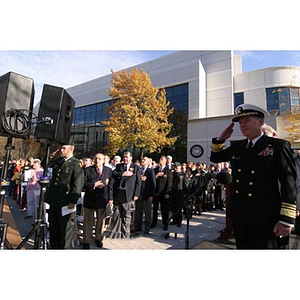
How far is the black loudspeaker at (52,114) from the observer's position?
2.87 metres

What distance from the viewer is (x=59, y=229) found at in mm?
3080

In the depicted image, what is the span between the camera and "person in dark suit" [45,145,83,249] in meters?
2.99

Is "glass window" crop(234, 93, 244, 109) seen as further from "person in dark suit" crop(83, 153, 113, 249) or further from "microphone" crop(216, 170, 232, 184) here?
"microphone" crop(216, 170, 232, 184)

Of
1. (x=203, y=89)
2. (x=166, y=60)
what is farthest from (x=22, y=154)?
(x=203, y=89)

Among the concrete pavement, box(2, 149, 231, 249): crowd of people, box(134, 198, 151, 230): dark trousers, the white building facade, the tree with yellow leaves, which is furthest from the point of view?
the white building facade

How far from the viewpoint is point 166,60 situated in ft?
63.0

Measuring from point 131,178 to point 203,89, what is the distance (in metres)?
15.2

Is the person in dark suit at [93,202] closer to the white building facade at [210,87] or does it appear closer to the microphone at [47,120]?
the microphone at [47,120]

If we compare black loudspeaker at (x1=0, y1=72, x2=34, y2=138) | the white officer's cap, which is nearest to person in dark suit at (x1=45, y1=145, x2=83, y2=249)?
black loudspeaker at (x1=0, y1=72, x2=34, y2=138)

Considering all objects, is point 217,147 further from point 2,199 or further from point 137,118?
point 137,118

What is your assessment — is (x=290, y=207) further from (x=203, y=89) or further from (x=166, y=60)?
(x=166, y=60)

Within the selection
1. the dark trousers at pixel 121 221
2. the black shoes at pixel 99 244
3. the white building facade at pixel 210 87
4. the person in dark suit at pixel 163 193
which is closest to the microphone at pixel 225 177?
the dark trousers at pixel 121 221

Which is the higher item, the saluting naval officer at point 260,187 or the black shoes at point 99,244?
the saluting naval officer at point 260,187

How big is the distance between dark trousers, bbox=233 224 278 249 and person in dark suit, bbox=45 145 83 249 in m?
2.15
